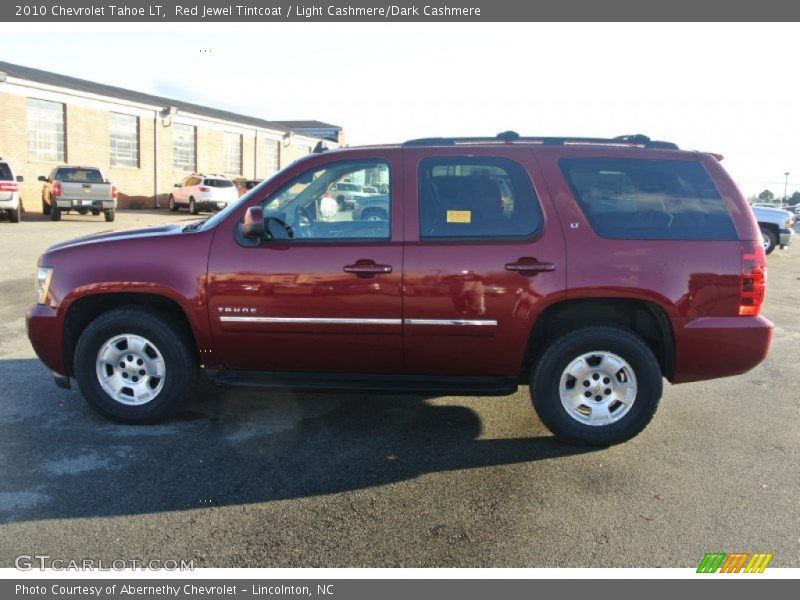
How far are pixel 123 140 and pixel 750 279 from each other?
31046 mm

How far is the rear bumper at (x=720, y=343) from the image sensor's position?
426 cm

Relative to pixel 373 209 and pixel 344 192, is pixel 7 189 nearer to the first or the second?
pixel 344 192

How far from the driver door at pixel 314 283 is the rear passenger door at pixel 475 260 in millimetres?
133

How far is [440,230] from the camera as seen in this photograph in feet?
14.3

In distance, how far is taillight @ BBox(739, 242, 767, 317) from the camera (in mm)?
4230

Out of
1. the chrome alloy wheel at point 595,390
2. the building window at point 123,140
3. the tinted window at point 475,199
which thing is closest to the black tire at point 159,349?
the tinted window at point 475,199

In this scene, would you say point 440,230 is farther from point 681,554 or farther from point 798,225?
point 798,225

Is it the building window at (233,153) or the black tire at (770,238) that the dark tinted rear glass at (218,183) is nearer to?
the building window at (233,153)

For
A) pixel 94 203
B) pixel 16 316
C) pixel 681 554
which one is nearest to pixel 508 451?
pixel 681 554

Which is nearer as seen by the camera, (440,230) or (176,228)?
(440,230)

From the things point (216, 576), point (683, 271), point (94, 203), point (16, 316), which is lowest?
point (216, 576)

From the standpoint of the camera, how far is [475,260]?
4258 mm

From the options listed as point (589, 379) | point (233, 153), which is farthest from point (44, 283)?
point (233, 153)

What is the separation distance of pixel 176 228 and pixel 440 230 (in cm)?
200
